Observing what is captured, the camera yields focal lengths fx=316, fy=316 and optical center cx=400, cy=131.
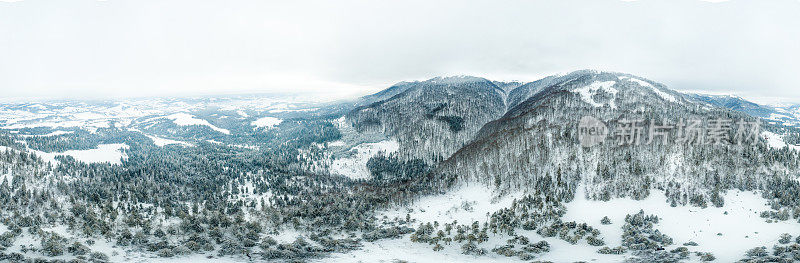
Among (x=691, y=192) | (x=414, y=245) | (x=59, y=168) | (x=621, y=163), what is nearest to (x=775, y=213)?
(x=691, y=192)

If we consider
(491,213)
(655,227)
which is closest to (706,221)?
(655,227)

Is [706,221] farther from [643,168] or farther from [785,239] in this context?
[643,168]

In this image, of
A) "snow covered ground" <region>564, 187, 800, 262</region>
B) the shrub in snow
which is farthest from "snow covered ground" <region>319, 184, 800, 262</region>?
the shrub in snow

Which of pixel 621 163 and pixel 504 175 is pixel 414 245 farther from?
pixel 621 163

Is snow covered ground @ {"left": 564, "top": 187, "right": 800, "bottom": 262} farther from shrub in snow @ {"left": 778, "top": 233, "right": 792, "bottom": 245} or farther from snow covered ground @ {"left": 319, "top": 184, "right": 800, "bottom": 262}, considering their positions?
shrub in snow @ {"left": 778, "top": 233, "right": 792, "bottom": 245}

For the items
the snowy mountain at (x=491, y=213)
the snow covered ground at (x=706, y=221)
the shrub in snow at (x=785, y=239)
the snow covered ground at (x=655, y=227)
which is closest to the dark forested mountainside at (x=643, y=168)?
the snowy mountain at (x=491, y=213)

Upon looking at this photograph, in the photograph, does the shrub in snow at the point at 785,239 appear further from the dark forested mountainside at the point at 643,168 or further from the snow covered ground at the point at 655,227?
the dark forested mountainside at the point at 643,168

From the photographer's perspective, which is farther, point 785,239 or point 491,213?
point 491,213

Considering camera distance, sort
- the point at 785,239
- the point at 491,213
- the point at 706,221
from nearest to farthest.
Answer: the point at 785,239, the point at 706,221, the point at 491,213

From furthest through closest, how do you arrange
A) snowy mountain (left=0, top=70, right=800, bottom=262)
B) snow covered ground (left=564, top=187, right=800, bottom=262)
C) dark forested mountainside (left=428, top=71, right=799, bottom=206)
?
dark forested mountainside (left=428, top=71, right=799, bottom=206) < snowy mountain (left=0, top=70, right=800, bottom=262) < snow covered ground (left=564, top=187, right=800, bottom=262)

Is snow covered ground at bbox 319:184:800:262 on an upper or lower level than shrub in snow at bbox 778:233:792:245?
lower

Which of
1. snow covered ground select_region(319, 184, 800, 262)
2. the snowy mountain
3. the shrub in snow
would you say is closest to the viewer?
the shrub in snow
